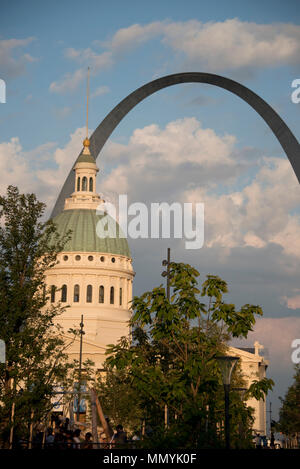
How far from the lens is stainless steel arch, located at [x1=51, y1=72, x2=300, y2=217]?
2498 inches

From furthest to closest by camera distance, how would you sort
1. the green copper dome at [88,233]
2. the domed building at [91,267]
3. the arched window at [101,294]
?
the green copper dome at [88,233] < the arched window at [101,294] < the domed building at [91,267]

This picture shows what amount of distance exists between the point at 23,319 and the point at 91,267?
102m

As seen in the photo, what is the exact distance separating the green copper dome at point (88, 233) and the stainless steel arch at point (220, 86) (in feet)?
107

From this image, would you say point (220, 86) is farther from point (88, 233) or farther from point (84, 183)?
point (84, 183)

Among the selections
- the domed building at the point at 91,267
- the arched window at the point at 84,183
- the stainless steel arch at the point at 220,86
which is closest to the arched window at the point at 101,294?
the domed building at the point at 91,267

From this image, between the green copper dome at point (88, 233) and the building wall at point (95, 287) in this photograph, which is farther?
the green copper dome at point (88, 233)

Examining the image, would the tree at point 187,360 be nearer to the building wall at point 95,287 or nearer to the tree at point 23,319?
the tree at point 23,319

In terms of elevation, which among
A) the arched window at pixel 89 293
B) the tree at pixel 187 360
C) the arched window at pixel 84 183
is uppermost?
the arched window at pixel 84 183

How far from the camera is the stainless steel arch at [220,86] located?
63438mm

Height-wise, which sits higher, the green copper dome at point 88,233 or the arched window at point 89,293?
the green copper dome at point 88,233

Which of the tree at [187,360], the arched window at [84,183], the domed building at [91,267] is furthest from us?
the arched window at [84,183]

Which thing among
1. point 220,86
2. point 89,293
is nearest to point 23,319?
point 220,86

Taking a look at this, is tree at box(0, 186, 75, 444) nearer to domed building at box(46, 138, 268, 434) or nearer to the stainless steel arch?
the stainless steel arch

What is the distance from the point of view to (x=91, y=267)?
128 meters
